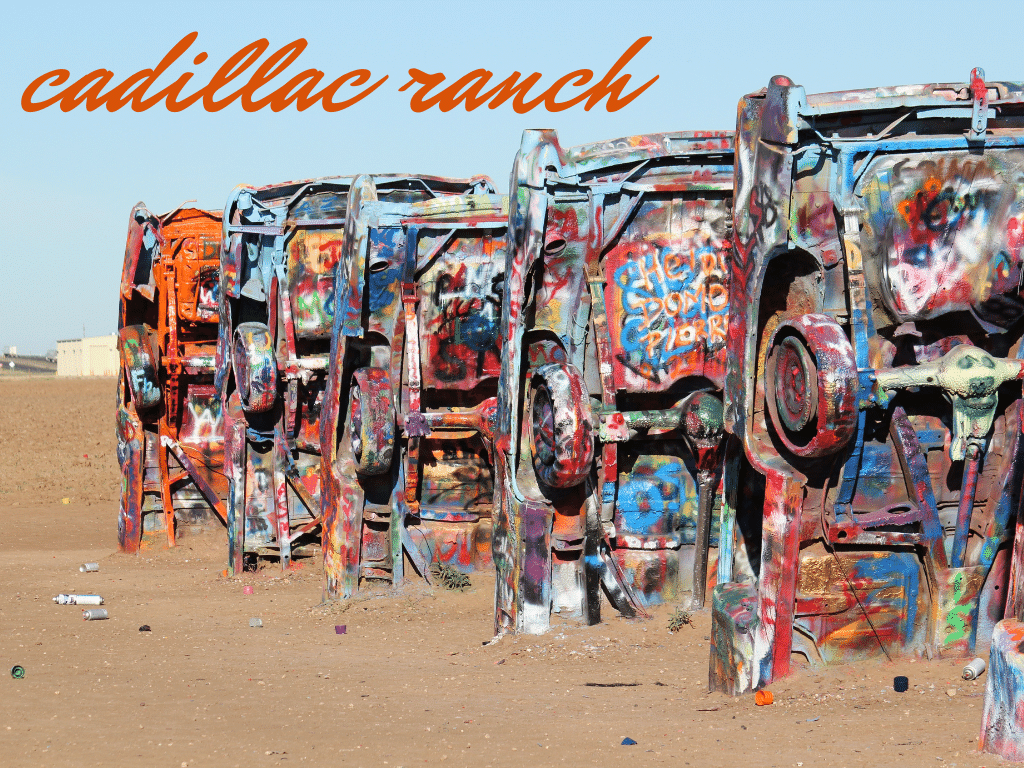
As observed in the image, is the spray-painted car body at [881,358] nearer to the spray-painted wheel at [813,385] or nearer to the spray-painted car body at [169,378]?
the spray-painted wheel at [813,385]

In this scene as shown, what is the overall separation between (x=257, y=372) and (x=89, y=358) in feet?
290

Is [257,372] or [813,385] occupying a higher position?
[813,385]

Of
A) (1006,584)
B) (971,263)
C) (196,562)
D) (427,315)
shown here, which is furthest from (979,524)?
(196,562)

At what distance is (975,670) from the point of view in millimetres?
7180

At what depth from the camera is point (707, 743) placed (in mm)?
6449

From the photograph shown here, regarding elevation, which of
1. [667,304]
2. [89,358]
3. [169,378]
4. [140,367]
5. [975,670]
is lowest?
[89,358]

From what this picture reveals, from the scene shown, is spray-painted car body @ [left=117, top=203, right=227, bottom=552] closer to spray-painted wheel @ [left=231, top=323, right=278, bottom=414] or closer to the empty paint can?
spray-painted wheel @ [left=231, top=323, right=278, bottom=414]

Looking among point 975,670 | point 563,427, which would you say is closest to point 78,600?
Answer: point 563,427

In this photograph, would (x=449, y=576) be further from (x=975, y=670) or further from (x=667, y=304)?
(x=975, y=670)

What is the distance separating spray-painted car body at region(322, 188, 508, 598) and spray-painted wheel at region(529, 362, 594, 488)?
1.56m

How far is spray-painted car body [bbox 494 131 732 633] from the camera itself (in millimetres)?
8852

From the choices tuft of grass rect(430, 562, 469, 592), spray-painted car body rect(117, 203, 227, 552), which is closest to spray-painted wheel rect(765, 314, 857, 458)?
tuft of grass rect(430, 562, 469, 592)

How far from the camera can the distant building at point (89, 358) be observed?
9394cm

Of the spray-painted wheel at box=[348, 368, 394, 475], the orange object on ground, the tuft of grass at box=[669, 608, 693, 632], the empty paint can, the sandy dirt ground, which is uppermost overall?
the spray-painted wheel at box=[348, 368, 394, 475]
